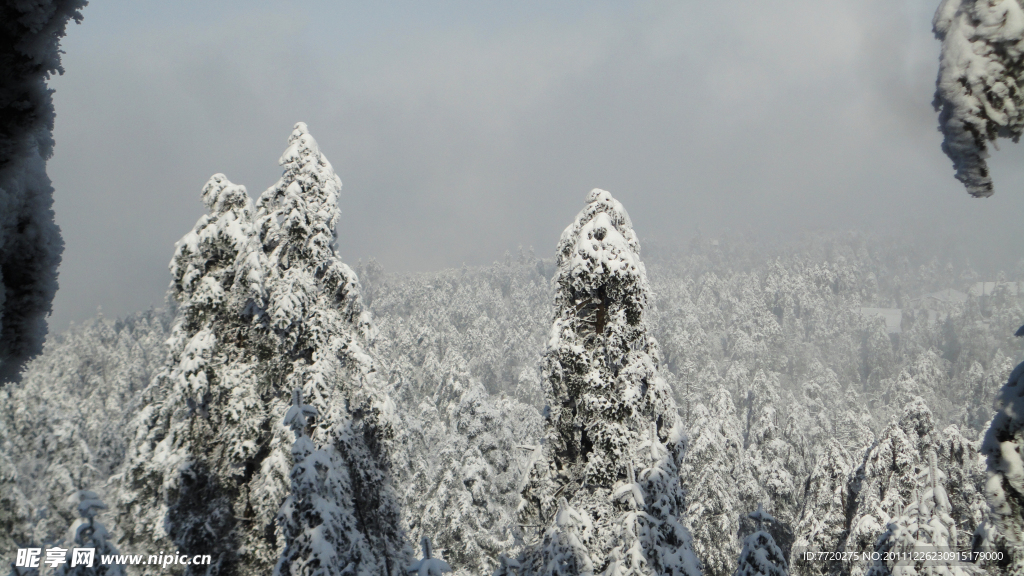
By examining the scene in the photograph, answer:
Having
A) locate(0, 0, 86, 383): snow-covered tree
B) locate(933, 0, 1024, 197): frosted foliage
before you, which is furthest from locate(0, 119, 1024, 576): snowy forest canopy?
locate(0, 0, 86, 383): snow-covered tree

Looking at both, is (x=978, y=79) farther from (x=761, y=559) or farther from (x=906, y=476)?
(x=906, y=476)

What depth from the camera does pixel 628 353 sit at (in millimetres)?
10398

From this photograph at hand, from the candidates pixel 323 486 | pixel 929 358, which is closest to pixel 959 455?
pixel 323 486

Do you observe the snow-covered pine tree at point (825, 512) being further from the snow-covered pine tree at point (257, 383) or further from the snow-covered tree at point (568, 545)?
the snow-covered pine tree at point (257, 383)

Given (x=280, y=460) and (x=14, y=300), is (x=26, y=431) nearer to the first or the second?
(x=280, y=460)

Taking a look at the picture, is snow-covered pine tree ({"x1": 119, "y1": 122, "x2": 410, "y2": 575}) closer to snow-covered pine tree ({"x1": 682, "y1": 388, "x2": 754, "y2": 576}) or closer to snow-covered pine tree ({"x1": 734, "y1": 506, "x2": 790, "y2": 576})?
snow-covered pine tree ({"x1": 734, "y1": 506, "x2": 790, "y2": 576})

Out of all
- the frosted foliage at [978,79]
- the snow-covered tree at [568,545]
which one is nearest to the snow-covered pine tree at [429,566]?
the snow-covered tree at [568,545]

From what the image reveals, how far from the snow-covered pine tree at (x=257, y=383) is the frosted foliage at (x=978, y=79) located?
1151cm

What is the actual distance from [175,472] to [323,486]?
3744mm

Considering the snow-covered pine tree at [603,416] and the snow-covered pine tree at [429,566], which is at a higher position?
the snow-covered pine tree at [603,416]

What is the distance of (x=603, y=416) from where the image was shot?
10148 millimetres

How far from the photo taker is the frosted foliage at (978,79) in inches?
112

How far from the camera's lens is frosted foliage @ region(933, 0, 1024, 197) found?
9.34 feet

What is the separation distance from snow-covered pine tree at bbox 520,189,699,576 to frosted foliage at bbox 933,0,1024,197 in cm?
742
